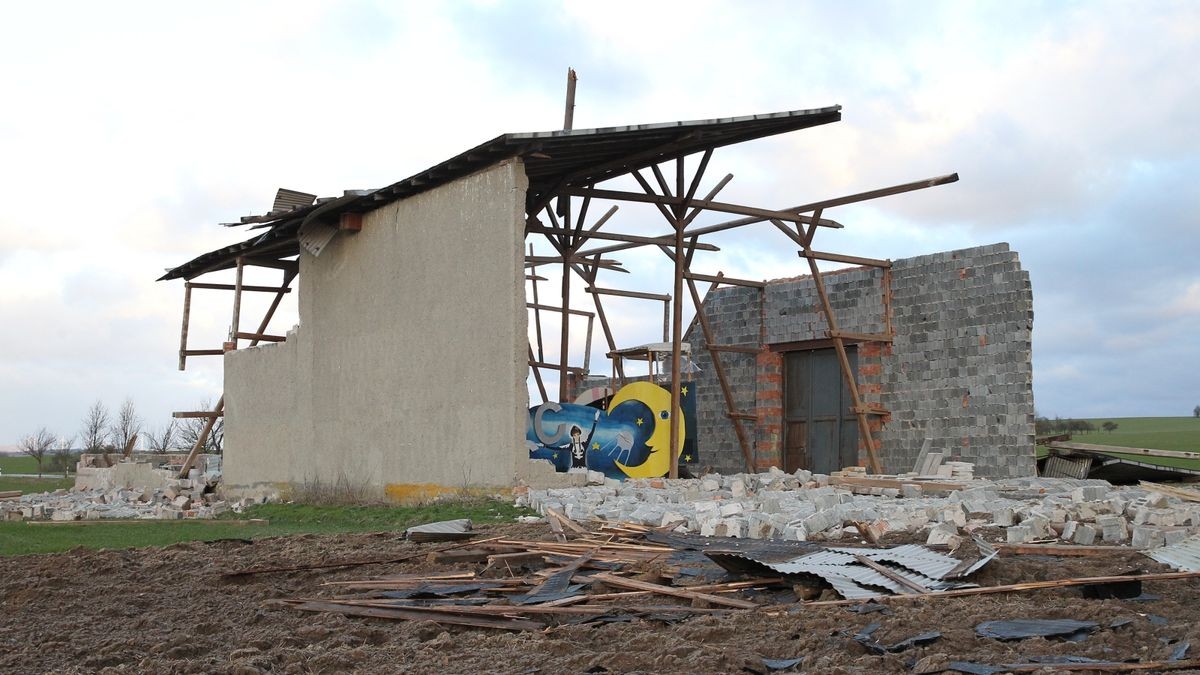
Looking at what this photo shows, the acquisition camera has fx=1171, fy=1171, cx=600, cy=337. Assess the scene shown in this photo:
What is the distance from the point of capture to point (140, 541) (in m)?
12.0

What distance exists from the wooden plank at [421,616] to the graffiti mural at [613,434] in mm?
9992

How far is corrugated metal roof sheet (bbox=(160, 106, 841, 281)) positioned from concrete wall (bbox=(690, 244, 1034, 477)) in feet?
15.0

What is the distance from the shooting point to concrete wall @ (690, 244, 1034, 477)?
688 inches

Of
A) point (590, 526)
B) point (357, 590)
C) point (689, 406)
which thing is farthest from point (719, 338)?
point (357, 590)

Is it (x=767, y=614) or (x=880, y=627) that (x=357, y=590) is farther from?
(x=880, y=627)

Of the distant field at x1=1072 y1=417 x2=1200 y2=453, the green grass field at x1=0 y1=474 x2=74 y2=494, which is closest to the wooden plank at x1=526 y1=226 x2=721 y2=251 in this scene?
the green grass field at x1=0 y1=474 x2=74 y2=494

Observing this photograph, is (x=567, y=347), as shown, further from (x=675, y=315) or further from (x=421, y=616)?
(x=421, y=616)

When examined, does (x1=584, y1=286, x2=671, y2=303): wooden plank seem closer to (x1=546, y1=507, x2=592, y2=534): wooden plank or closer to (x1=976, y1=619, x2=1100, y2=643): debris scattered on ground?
(x1=546, y1=507, x2=592, y2=534): wooden plank

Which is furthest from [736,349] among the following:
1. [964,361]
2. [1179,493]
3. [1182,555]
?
[1182,555]

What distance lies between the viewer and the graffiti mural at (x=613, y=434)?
17141mm

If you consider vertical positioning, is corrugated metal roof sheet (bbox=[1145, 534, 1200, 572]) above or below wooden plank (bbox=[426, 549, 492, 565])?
above

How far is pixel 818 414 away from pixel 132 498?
1212 centimetres

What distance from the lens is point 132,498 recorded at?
2058 cm

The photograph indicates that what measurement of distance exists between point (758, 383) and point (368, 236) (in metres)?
7.59
